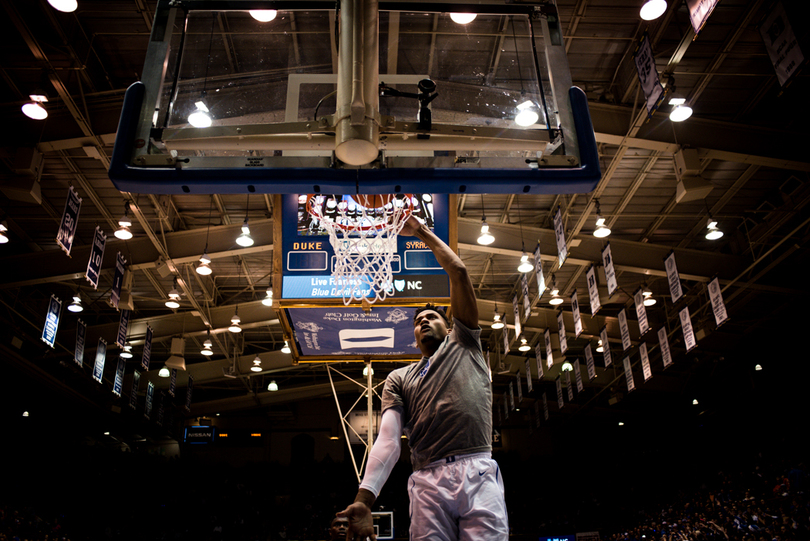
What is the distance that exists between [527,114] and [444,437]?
247 cm

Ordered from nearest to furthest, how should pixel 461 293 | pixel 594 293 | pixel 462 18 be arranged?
pixel 461 293 → pixel 462 18 → pixel 594 293

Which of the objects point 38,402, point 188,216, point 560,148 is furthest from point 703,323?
point 38,402

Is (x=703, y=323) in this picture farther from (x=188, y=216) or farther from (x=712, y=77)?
(x=188, y=216)

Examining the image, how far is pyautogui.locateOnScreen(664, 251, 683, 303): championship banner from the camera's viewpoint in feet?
39.1

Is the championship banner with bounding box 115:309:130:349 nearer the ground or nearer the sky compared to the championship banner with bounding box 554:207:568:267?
nearer the ground

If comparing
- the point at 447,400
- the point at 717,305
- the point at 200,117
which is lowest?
the point at 447,400

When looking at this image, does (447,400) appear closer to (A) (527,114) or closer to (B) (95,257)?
(A) (527,114)

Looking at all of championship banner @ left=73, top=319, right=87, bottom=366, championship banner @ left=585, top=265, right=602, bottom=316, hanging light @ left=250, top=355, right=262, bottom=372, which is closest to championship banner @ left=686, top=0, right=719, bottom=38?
championship banner @ left=585, top=265, right=602, bottom=316

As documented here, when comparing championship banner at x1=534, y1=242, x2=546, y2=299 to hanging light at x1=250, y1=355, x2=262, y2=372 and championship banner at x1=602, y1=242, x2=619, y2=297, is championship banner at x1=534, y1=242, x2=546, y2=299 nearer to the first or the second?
championship banner at x1=602, y1=242, x2=619, y2=297

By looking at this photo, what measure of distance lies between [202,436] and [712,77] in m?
28.2

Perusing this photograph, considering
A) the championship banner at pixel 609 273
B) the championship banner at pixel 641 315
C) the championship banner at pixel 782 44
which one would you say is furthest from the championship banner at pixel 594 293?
the championship banner at pixel 782 44

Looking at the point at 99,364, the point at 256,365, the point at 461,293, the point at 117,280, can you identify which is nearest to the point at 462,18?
the point at 461,293

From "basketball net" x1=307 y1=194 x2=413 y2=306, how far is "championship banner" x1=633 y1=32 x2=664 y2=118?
356 cm

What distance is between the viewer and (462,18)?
423cm
